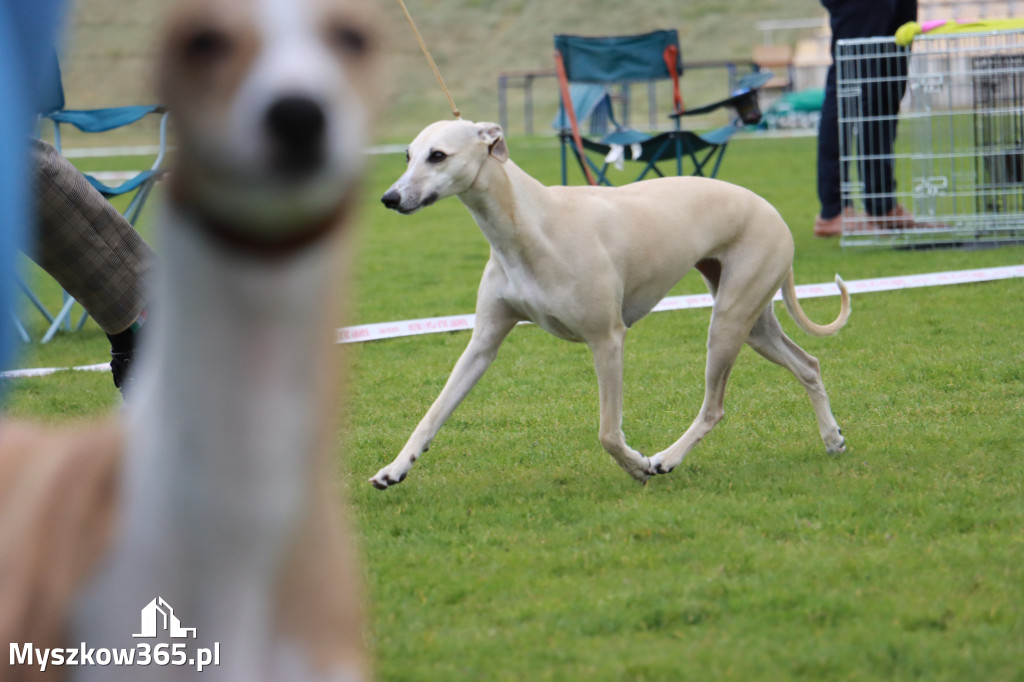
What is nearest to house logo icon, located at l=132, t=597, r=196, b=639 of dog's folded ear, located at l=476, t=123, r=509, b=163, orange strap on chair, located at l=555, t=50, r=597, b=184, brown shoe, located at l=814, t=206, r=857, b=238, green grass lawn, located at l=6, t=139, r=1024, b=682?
green grass lawn, located at l=6, t=139, r=1024, b=682

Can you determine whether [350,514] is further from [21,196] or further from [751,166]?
[751,166]

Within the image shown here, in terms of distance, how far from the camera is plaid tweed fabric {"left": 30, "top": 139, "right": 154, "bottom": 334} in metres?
2.84

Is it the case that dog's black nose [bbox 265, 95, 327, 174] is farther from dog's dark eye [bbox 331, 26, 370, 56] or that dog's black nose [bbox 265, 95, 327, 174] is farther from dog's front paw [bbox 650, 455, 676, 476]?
dog's front paw [bbox 650, 455, 676, 476]

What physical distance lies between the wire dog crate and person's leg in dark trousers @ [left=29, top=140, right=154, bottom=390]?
6434 mm

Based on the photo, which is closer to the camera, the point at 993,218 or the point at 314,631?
the point at 314,631

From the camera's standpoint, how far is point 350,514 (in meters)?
3.50

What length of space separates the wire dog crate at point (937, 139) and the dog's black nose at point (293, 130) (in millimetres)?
8221

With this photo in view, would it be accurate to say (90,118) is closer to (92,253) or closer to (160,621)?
(92,253)

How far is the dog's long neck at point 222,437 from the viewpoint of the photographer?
521 millimetres

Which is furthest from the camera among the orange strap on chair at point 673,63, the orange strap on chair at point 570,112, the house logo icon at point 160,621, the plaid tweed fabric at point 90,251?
the orange strap on chair at point 673,63

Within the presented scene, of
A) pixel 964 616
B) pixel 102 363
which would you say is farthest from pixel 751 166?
pixel 964 616

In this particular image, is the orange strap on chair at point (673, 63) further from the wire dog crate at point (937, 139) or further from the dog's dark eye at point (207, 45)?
the dog's dark eye at point (207, 45)

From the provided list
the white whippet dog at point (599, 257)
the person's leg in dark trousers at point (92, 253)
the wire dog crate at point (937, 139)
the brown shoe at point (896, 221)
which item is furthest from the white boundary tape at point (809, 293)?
the person's leg in dark trousers at point (92, 253)

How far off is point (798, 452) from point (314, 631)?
3.59m
